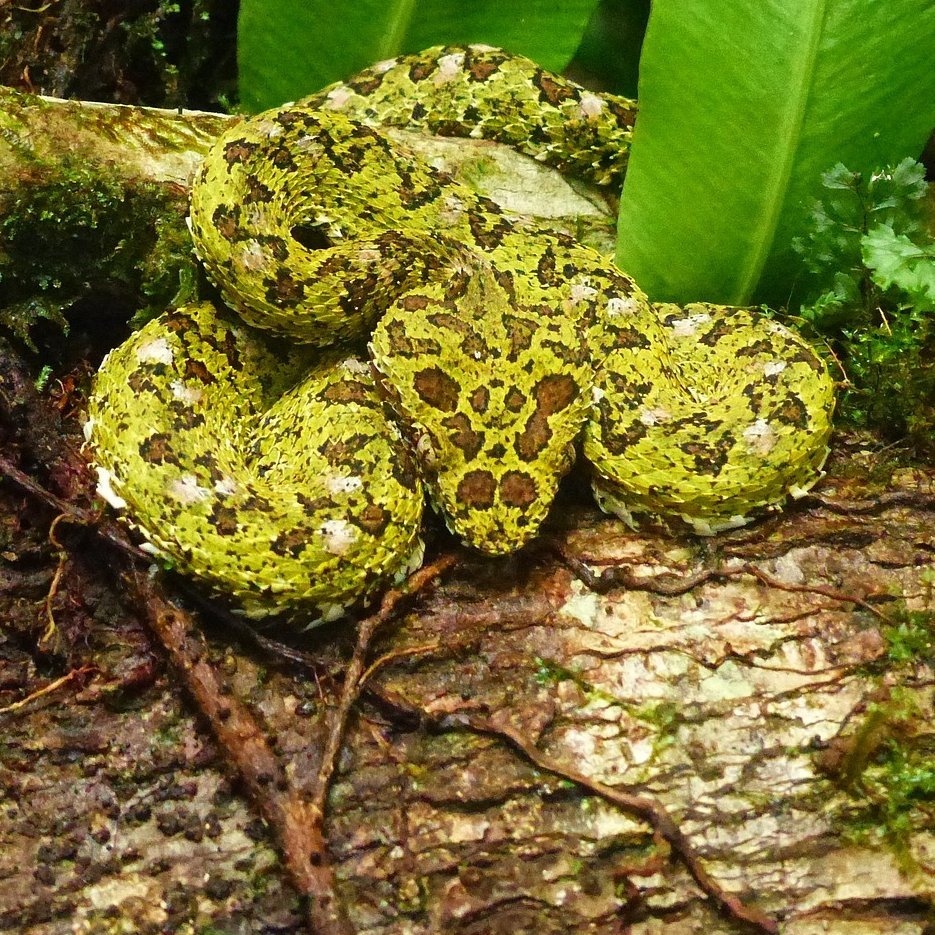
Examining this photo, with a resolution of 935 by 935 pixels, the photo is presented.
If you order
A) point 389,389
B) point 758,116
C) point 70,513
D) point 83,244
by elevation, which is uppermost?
point 758,116

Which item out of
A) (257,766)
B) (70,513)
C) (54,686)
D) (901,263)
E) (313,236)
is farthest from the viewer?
(313,236)

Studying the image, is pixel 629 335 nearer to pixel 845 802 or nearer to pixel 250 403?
pixel 250 403

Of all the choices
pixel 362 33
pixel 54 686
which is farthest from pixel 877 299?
pixel 54 686

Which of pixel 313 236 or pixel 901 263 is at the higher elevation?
pixel 901 263

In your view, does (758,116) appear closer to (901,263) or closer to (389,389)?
(901,263)

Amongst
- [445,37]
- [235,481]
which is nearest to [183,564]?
[235,481]

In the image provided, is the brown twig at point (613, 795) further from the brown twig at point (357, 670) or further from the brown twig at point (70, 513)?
the brown twig at point (70, 513)

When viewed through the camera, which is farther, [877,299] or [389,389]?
[877,299]
